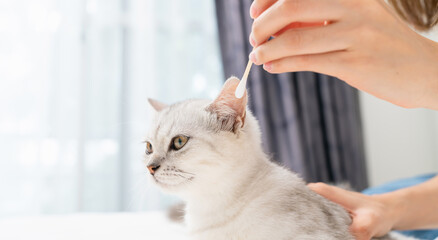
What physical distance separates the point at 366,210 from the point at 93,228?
0.95m

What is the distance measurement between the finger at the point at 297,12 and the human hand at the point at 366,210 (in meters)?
0.57

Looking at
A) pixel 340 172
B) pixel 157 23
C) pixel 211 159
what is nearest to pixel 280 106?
pixel 340 172

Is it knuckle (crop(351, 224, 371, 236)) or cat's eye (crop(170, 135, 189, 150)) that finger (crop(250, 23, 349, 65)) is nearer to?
cat's eye (crop(170, 135, 189, 150))

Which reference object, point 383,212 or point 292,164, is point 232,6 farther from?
point 383,212

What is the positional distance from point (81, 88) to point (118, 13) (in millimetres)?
638

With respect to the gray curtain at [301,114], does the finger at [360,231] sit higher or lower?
lower

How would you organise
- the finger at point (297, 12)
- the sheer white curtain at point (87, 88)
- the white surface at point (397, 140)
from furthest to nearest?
the white surface at point (397, 140)
the sheer white curtain at point (87, 88)
the finger at point (297, 12)

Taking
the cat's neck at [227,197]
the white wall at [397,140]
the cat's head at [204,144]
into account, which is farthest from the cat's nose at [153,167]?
the white wall at [397,140]

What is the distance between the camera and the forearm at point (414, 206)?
1151mm

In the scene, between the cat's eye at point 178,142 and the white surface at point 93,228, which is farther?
the white surface at point 93,228

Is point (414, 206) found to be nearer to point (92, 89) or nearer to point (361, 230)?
point (361, 230)

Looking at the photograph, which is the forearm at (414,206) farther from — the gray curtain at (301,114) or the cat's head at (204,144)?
the gray curtain at (301,114)

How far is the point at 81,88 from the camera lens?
2.37m

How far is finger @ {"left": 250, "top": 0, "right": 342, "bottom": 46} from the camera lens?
0.66 meters
